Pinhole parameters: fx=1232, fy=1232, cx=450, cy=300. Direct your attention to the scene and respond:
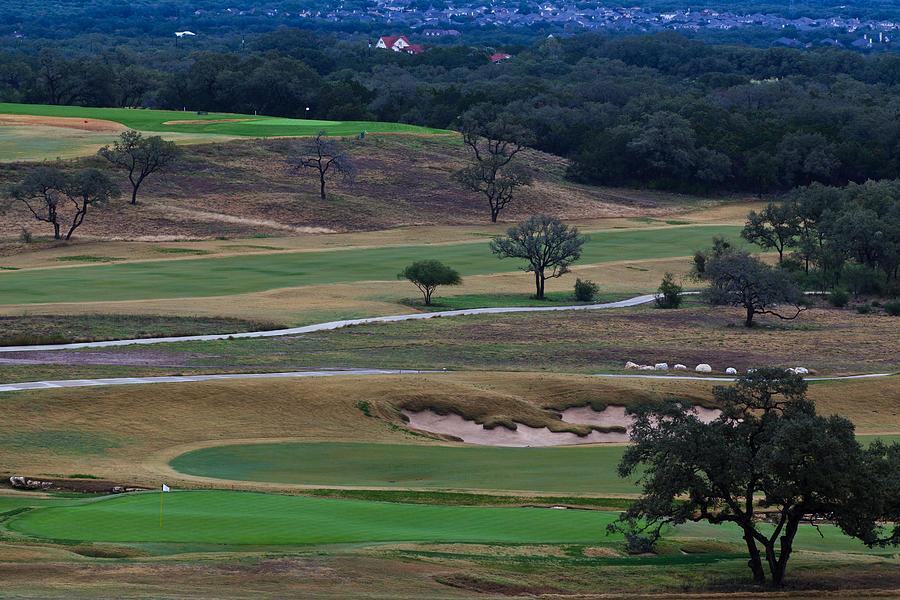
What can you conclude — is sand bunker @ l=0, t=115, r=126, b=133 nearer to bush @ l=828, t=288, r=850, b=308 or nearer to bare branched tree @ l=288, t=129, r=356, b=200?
bare branched tree @ l=288, t=129, r=356, b=200

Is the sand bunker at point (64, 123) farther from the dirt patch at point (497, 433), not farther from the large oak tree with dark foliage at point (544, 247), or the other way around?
the dirt patch at point (497, 433)

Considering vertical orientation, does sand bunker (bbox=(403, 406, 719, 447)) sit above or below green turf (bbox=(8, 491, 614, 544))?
below

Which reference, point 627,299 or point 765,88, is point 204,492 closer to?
point 627,299

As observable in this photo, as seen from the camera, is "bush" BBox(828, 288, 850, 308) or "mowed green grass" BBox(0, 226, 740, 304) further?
"bush" BBox(828, 288, 850, 308)

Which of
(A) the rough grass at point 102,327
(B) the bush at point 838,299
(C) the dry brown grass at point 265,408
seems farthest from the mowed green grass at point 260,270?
(C) the dry brown grass at point 265,408

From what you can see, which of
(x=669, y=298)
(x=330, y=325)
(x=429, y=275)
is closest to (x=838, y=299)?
(x=669, y=298)

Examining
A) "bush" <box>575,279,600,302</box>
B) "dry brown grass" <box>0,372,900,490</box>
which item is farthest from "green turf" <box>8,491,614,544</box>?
"bush" <box>575,279,600,302</box>

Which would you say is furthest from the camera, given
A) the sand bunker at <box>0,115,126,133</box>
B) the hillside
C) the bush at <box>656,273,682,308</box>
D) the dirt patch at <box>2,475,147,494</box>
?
the sand bunker at <box>0,115,126,133</box>
